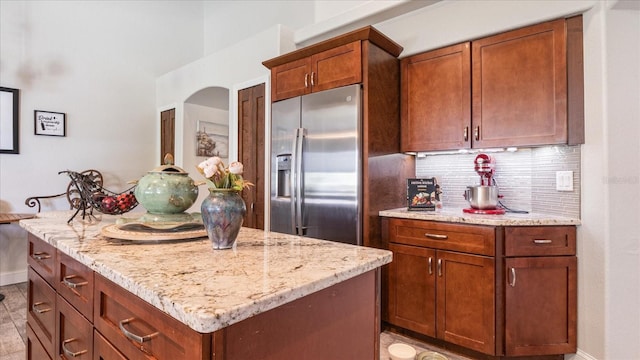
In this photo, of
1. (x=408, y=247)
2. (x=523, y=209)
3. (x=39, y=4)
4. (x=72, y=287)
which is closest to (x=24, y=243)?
(x=39, y=4)

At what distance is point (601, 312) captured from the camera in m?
1.95

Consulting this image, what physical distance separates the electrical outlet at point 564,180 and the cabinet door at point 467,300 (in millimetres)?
738

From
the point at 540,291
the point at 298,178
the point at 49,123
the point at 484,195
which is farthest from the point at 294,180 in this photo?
the point at 49,123

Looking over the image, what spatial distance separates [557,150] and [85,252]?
2.70m

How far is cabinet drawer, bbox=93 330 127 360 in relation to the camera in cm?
91

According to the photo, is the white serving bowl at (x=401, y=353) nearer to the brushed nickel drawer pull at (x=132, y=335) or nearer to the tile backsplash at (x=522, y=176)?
the tile backsplash at (x=522, y=176)

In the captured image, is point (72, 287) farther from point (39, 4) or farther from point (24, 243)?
point (39, 4)

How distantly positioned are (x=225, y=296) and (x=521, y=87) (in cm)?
238

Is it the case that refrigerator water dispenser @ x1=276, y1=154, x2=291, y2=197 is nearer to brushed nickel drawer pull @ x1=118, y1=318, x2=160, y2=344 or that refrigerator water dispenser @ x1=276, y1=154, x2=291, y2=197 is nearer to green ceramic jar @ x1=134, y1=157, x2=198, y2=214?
green ceramic jar @ x1=134, y1=157, x2=198, y2=214

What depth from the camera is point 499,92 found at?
2348 mm

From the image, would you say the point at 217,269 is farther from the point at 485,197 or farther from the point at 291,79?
the point at 291,79

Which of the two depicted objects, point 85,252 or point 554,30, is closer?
point 85,252

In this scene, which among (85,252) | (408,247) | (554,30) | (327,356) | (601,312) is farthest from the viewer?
(408,247)

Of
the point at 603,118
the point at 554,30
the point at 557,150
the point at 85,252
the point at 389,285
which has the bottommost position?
the point at 389,285
